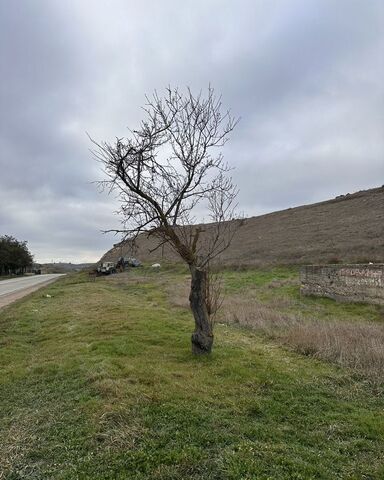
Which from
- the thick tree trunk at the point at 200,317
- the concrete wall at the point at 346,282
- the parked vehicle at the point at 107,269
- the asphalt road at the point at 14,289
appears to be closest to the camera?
the thick tree trunk at the point at 200,317

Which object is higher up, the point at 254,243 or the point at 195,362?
the point at 254,243

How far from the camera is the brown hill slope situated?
30.8 m

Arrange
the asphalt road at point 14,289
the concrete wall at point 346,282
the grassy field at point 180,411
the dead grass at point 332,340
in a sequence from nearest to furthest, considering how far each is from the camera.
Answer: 1. the grassy field at point 180,411
2. the dead grass at point 332,340
3. the concrete wall at point 346,282
4. the asphalt road at point 14,289

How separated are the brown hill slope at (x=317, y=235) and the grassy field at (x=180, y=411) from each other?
1137 cm

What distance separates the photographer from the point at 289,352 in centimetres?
941

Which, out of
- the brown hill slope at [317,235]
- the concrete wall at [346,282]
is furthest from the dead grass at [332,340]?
the brown hill slope at [317,235]

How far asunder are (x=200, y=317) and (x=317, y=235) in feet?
121

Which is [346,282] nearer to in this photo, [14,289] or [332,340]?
[332,340]

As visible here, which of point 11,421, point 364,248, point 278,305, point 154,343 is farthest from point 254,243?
point 11,421

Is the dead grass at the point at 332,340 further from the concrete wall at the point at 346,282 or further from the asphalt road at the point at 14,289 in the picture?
the asphalt road at the point at 14,289

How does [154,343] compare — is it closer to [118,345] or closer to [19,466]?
[118,345]

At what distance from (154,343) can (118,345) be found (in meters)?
1.00

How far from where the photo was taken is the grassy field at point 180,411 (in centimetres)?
433

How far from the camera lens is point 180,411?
566cm
